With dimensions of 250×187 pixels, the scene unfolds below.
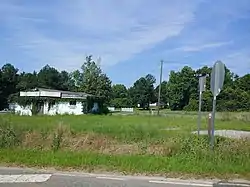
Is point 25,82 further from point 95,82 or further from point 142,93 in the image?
point 142,93

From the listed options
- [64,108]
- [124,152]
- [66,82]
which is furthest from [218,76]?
[66,82]

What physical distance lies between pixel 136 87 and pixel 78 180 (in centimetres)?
12215

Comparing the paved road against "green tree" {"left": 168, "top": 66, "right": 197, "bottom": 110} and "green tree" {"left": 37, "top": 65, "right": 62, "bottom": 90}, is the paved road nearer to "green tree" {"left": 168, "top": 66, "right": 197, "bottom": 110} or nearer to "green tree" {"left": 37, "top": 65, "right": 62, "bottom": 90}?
"green tree" {"left": 168, "top": 66, "right": 197, "bottom": 110}

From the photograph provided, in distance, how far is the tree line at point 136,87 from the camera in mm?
77688

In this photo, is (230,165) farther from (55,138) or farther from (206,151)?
(55,138)

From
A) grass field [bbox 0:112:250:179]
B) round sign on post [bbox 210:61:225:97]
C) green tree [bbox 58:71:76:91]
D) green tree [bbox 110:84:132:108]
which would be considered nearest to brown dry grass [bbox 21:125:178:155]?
grass field [bbox 0:112:250:179]

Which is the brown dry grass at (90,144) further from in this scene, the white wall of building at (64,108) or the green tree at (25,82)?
the green tree at (25,82)

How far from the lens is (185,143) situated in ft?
37.7

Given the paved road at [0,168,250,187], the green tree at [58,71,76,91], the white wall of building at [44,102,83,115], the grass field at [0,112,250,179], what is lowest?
the paved road at [0,168,250,187]

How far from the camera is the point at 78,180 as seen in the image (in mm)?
7773

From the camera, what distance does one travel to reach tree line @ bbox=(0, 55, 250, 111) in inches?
3059

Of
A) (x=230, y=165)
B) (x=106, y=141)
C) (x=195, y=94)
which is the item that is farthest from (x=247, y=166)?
(x=195, y=94)

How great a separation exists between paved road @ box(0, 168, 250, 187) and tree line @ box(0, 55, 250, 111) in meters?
47.1

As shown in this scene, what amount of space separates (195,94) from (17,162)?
3722 inches
